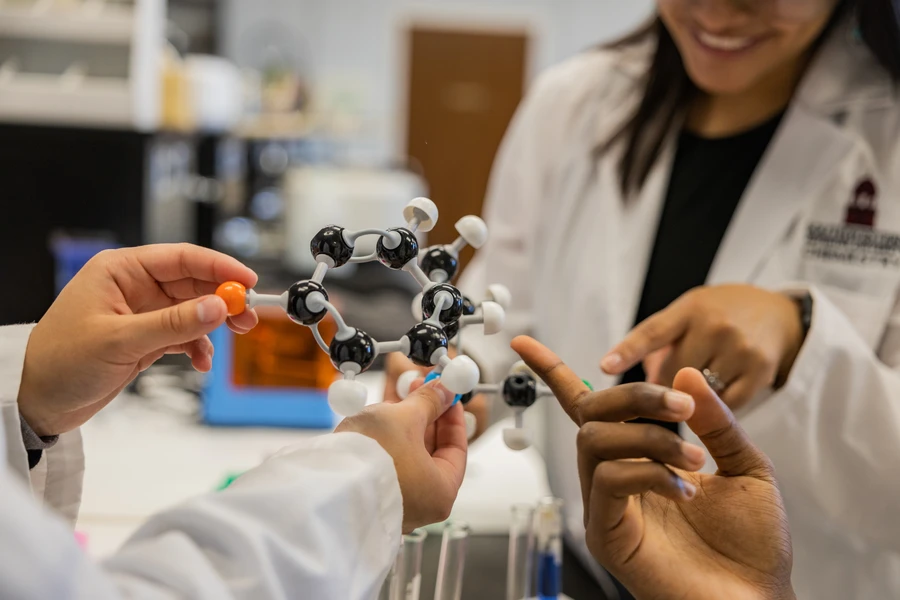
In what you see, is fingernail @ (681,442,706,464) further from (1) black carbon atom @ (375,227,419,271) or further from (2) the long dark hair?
(2) the long dark hair

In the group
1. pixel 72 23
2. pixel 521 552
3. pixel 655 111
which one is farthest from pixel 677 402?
pixel 72 23

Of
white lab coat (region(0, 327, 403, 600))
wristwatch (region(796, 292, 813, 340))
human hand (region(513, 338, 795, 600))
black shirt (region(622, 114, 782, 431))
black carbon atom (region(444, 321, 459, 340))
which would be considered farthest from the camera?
black shirt (region(622, 114, 782, 431))

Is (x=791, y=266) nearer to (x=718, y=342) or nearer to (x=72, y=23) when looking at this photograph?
(x=718, y=342)

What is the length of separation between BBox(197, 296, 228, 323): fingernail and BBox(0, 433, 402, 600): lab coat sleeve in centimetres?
10

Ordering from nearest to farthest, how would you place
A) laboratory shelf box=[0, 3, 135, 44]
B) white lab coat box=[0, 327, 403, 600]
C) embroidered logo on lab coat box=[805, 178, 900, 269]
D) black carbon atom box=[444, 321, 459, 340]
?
white lab coat box=[0, 327, 403, 600]
black carbon atom box=[444, 321, 459, 340]
embroidered logo on lab coat box=[805, 178, 900, 269]
laboratory shelf box=[0, 3, 135, 44]

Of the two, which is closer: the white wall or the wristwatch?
the wristwatch

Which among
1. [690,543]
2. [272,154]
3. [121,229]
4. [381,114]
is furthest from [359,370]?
[381,114]

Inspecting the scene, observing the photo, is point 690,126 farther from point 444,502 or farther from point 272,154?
point 272,154

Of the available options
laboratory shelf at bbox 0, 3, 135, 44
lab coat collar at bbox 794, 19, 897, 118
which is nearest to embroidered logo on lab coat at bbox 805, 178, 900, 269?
lab coat collar at bbox 794, 19, 897, 118

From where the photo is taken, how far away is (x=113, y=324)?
1.88 feet

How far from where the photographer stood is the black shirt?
3.45 ft

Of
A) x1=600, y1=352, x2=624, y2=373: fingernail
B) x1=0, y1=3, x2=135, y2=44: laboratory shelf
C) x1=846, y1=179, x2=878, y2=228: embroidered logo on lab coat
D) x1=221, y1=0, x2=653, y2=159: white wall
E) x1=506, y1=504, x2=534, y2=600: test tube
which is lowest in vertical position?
x1=506, y1=504, x2=534, y2=600: test tube

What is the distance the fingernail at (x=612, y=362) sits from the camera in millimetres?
710

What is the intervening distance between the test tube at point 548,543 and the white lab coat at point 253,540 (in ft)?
1.04
